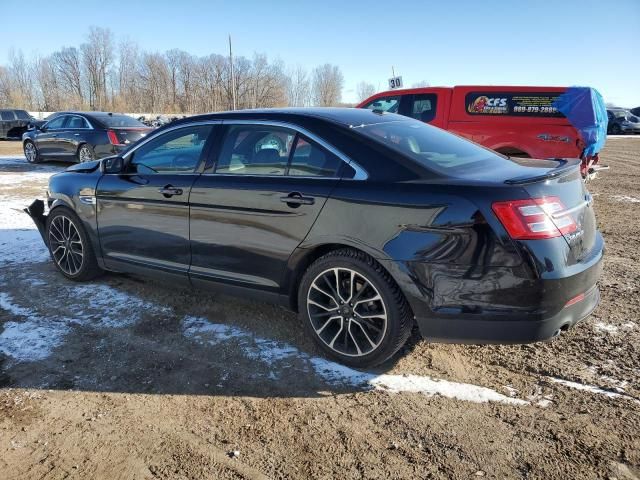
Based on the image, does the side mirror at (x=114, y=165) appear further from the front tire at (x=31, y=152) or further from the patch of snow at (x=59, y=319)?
the front tire at (x=31, y=152)

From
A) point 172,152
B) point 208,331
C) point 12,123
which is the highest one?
point 12,123

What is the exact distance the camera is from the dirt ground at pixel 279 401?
95.9 inches

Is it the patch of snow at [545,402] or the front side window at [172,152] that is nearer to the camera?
the patch of snow at [545,402]

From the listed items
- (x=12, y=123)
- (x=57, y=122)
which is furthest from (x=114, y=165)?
(x=12, y=123)

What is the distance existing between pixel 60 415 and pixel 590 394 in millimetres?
3037

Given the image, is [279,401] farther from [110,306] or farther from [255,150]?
[110,306]

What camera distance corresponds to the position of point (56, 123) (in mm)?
14070

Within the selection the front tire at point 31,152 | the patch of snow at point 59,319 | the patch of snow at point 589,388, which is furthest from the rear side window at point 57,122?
the patch of snow at point 589,388

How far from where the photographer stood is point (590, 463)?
237 centimetres

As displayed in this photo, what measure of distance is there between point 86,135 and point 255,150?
11049mm

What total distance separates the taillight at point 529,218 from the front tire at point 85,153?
12451 mm

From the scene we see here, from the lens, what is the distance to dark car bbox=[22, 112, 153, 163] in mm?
12820

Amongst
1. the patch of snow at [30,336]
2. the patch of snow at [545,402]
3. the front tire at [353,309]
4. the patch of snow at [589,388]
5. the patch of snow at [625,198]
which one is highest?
the front tire at [353,309]

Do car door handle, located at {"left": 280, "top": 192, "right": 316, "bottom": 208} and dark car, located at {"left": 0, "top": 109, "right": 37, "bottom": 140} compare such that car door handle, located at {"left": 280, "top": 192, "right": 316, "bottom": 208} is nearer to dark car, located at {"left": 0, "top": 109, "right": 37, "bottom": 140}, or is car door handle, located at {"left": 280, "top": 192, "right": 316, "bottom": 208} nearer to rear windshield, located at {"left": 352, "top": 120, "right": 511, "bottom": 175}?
rear windshield, located at {"left": 352, "top": 120, "right": 511, "bottom": 175}
